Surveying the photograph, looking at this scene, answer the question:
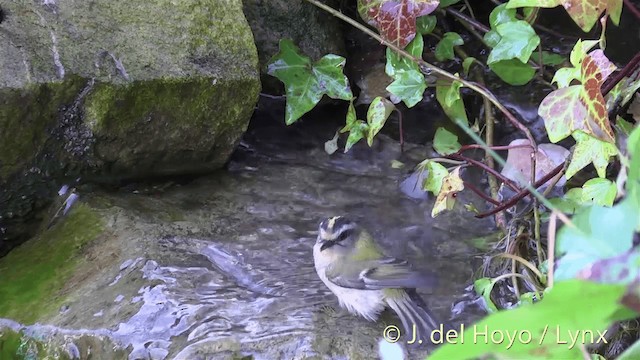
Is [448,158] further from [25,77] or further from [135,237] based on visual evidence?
[25,77]

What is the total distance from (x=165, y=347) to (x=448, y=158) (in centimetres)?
146

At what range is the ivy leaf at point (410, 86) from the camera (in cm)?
299

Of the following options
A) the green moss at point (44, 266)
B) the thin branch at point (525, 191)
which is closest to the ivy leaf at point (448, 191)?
the thin branch at point (525, 191)

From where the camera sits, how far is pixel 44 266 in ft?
8.55

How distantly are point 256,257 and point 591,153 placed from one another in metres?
1.22

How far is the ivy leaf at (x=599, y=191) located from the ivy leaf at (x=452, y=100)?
84 centimetres

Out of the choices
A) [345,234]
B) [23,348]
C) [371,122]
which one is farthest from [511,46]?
[23,348]

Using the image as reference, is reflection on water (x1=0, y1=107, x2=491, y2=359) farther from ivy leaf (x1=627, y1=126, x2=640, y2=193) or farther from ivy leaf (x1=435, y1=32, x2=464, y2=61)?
ivy leaf (x1=627, y1=126, x2=640, y2=193)

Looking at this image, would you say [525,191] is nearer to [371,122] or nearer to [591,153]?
[591,153]

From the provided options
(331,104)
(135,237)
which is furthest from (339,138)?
(135,237)

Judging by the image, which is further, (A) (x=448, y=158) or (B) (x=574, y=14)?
(A) (x=448, y=158)

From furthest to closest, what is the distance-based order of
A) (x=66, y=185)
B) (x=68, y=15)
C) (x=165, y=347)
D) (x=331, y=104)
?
(x=331, y=104), (x=66, y=185), (x=68, y=15), (x=165, y=347)

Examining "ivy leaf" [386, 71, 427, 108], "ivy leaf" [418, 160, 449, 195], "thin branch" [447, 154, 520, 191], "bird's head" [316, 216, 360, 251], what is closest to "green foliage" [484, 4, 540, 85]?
"ivy leaf" [386, 71, 427, 108]

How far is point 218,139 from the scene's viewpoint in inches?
121
